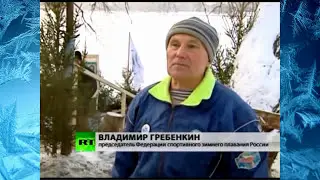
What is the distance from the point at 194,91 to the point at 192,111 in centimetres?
20

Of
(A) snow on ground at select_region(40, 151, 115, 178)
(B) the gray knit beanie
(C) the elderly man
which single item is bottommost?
(A) snow on ground at select_region(40, 151, 115, 178)

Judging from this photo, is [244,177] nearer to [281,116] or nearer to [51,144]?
[281,116]

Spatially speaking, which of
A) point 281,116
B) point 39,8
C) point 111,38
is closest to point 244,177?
point 281,116

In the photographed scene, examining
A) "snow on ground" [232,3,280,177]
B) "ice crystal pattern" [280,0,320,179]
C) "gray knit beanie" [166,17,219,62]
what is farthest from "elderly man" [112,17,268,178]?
"ice crystal pattern" [280,0,320,179]

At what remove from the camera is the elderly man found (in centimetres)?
684

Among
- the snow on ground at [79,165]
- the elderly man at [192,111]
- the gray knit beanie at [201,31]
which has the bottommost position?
the snow on ground at [79,165]

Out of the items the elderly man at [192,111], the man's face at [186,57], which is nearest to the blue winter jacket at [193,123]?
the elderly man at [192,111]

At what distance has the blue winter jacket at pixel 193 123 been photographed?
6.84 m

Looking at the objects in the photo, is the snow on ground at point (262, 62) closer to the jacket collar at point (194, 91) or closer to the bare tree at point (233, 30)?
the bare tree at point (233, 30)

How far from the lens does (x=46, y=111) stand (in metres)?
6.95

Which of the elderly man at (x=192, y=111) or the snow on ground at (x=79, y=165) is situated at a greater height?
the elderly man at (x=192, y=111)

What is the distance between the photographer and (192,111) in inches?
268

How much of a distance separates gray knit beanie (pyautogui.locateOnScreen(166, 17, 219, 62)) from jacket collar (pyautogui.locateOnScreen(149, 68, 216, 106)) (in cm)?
21

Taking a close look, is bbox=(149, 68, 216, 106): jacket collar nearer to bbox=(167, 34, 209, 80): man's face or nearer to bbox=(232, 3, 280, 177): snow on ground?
bbox=(167, 34, 209, 80): man's face
